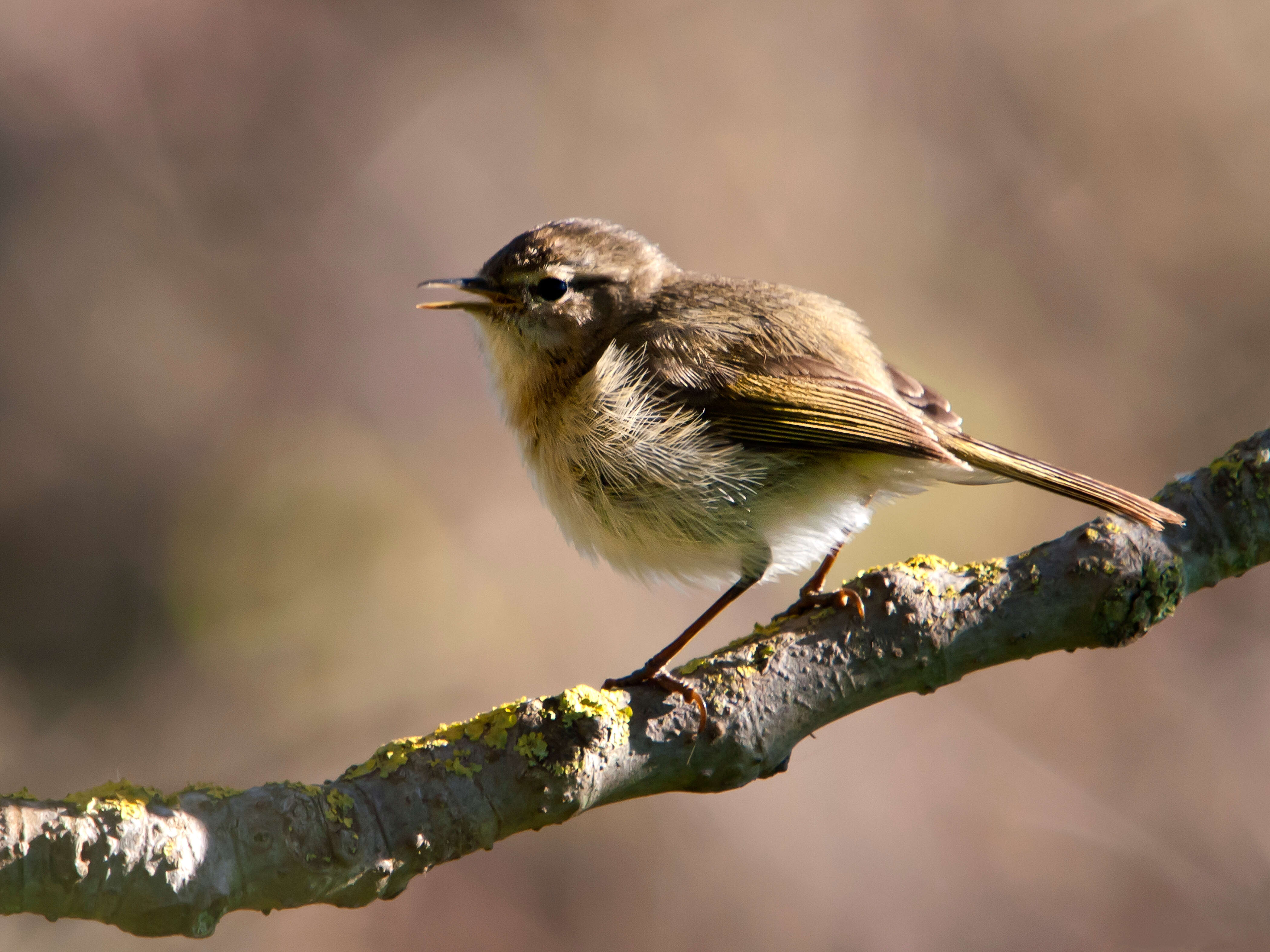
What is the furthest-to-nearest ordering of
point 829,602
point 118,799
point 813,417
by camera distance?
point 813,417 → point 829,602 → point 118,799

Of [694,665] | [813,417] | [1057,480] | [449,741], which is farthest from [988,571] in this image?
[449,741]

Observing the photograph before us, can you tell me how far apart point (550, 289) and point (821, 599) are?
1.25 meters

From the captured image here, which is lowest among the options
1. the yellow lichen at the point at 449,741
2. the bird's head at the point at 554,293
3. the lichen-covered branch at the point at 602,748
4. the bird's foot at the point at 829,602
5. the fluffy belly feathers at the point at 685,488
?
the lichen-covered branch at the point at 602,748

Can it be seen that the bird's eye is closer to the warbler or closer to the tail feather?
the warbler

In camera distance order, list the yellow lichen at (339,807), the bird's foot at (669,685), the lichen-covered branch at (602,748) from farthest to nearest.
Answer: the bird's foot at (669,685) → the yellow lichen at (339,807) → the lichen-covered branch at (602,748)

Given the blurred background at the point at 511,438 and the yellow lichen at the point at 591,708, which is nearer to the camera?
the yellow lichen at the point at 591,708

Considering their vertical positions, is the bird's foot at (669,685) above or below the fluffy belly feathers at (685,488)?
below

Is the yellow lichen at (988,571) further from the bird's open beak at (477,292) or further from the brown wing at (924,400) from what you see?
the bird's open beak at (477,292)

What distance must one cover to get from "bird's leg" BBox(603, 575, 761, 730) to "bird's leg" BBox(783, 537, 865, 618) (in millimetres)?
159

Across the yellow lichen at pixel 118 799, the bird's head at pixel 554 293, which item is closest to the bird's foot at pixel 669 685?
the yellow lichen at pixel 118 799

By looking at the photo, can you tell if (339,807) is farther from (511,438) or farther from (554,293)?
(511,438)

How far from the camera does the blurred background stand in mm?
4273

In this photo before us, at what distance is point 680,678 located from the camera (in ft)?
7.03

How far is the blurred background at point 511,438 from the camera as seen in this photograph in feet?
→ 14.0
